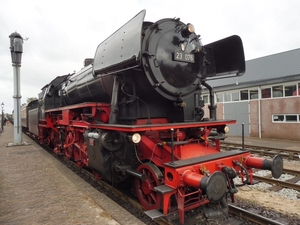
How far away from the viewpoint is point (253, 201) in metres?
4.64

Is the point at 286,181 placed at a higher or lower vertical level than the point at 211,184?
lower

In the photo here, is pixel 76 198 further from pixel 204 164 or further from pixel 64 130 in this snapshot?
pixel 64 130

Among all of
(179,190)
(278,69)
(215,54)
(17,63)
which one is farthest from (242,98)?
(179,190)

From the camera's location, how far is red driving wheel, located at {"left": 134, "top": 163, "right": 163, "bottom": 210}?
3.69 metres

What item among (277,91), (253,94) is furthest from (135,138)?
(253,94)

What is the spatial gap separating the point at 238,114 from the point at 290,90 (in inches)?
165

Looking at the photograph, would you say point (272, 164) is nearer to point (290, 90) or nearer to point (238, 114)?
point (290, 90)

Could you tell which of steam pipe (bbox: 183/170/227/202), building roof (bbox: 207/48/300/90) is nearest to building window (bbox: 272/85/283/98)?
building roof (bbox: 207/48/300/90)

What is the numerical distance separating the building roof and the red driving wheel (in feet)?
45.0

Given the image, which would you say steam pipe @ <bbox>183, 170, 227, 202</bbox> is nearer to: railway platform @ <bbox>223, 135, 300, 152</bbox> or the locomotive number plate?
the locomotive number plate

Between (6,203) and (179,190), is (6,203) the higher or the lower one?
the lower one

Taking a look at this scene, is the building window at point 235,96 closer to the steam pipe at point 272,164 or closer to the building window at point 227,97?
the building window at point 227,97

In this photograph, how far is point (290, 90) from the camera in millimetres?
14898

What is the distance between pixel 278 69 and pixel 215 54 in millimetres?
14453
